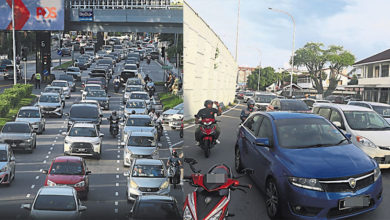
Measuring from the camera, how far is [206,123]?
8352 mm

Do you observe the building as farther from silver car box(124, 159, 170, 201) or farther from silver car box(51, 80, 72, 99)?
silver car box(124, 159, 170, 201)

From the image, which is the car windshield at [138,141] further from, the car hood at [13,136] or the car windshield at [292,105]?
the car windshield at [292,105]

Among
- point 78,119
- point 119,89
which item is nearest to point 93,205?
point 78,119

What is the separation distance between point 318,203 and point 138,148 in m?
10.2

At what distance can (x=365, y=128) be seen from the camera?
912cm

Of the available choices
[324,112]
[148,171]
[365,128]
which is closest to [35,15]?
[148,171]

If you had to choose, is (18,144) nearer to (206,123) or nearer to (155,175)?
(155,175)

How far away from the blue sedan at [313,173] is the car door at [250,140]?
1.04ft

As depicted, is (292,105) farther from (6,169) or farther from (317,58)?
(6,169)

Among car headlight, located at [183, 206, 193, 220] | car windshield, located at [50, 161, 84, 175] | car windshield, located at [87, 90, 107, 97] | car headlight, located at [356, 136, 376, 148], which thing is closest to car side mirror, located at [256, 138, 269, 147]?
car headlight, located at [183, 206, 193, 220]

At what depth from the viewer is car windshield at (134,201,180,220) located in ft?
19.3

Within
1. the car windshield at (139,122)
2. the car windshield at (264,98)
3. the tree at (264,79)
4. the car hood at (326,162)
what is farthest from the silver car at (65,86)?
the tree at (264,79)

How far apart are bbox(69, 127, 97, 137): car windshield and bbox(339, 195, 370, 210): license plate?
1213 centimetres

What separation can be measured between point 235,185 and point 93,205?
508 centimetres
